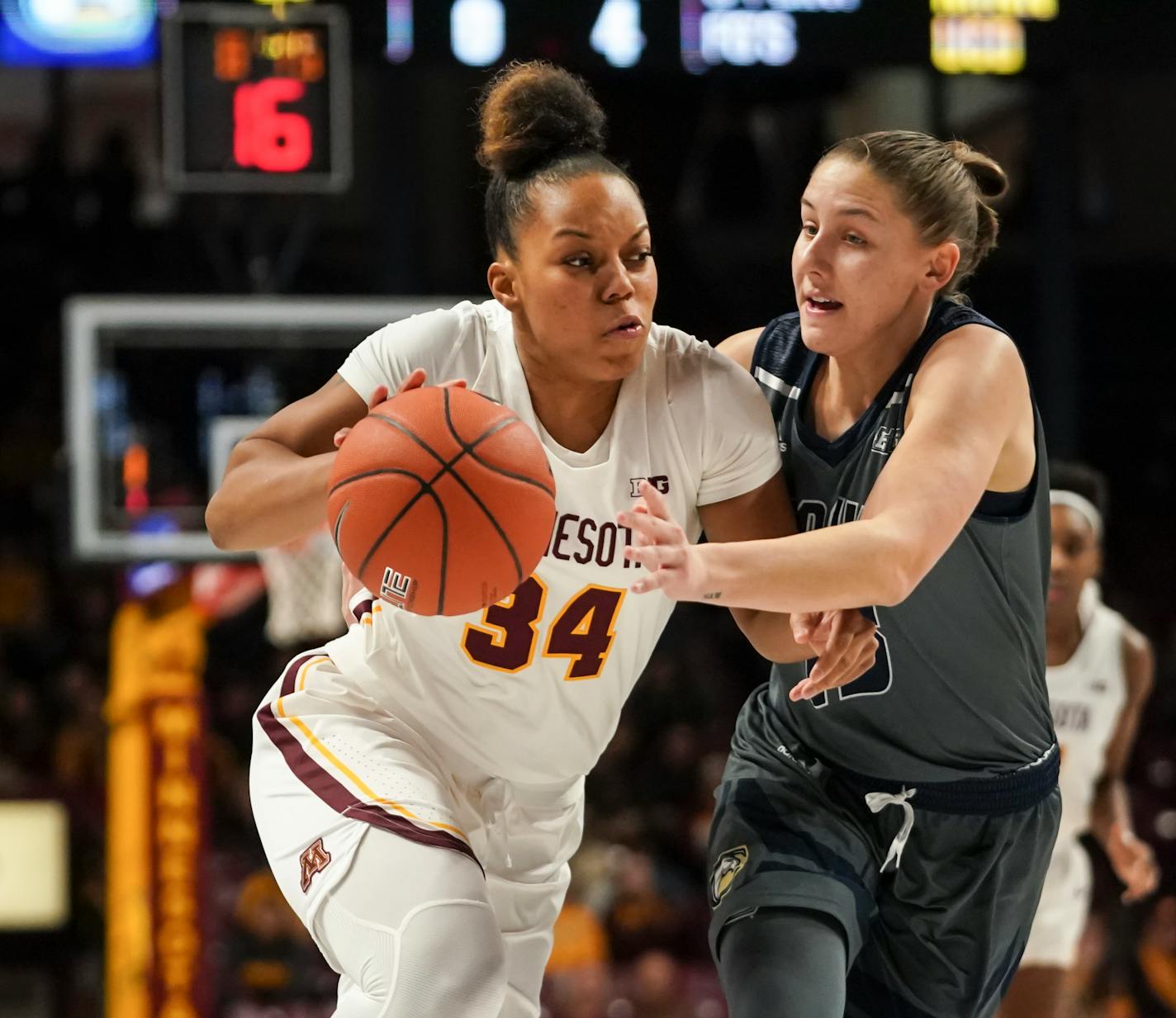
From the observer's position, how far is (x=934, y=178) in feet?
10.4

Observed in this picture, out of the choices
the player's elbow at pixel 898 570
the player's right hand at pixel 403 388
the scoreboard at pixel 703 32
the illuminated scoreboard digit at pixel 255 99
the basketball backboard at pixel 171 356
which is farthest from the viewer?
the basketball backboard at pixel 171 356

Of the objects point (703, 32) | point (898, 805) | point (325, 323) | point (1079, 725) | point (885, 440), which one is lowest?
point (1079, 725)

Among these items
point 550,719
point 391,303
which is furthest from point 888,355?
point 391,303

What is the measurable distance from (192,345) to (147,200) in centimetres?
521

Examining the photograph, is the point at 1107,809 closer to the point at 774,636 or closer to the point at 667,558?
the point at 774,636

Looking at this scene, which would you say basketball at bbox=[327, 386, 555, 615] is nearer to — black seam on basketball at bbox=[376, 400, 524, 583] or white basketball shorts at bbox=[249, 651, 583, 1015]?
black seam on basketball at bbox=[376, 400, 524, 583]

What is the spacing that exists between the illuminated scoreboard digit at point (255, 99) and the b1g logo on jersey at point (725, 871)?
4044 millimetres

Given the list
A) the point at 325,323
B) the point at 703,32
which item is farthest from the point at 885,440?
the point at 325,323

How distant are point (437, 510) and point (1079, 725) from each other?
3162 millimetres

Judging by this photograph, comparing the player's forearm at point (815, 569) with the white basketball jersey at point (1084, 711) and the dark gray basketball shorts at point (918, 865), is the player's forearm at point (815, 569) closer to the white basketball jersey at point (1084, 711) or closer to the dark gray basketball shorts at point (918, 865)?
the dark gray basketball shorts at point (918, 865)

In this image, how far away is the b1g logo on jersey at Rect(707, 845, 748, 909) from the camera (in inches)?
127

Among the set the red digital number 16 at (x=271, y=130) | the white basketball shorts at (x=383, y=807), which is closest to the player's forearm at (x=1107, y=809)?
the white basketball shorts at (x=383, y=807)

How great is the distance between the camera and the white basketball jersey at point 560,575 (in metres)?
3.08

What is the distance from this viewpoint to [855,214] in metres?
3.14
